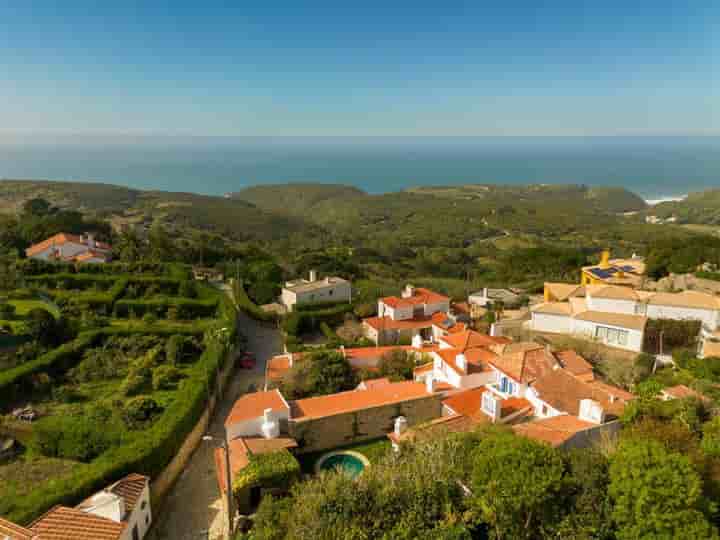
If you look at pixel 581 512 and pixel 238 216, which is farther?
pixel 238 216

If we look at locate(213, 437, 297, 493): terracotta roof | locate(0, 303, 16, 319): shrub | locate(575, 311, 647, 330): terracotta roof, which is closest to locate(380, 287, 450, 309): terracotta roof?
locate(575, 311, 647, 330): terracotta roof

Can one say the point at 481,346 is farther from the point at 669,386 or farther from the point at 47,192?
the point at 47,192

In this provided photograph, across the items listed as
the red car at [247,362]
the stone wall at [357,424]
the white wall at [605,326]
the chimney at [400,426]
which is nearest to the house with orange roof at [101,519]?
the stone wall at [357,424]

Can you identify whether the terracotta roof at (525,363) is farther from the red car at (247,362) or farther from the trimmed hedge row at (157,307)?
the trimmed hedge row at (157,307)

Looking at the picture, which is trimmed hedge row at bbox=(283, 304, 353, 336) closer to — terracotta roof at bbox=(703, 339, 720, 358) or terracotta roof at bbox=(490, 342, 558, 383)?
terracotta roof at bbox=(490, 342, 558, 383)

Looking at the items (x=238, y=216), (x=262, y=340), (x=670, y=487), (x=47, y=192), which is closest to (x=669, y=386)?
(x=670, y=487)

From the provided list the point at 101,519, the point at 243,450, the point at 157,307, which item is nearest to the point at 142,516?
the point at 101,519

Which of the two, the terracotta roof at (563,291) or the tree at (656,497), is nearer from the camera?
the tree at (656,497)
